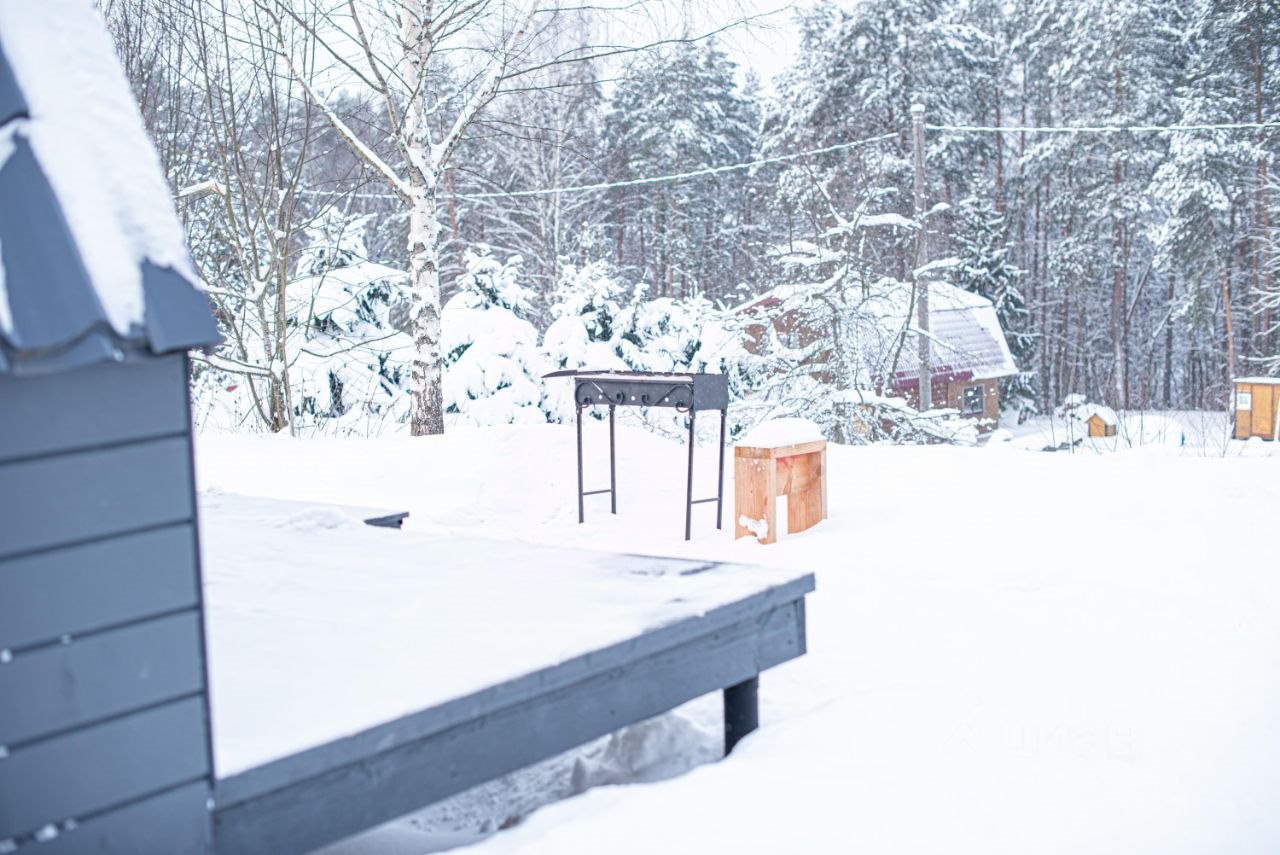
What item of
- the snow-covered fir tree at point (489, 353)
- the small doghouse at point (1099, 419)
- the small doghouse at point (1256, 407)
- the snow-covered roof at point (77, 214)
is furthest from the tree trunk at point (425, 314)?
the small doghouse at point (1256, 407)

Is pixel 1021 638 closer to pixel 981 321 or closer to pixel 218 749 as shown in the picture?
pixel 218 749

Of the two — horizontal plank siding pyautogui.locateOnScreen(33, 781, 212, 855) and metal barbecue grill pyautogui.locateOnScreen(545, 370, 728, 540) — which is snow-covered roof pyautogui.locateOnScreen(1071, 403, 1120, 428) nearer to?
metal barbecue grill pyautogui.locateOnScreen(545, 370, 728, 540)

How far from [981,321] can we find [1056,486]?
1807 cm

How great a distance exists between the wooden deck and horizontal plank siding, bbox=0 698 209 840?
3.3 inches

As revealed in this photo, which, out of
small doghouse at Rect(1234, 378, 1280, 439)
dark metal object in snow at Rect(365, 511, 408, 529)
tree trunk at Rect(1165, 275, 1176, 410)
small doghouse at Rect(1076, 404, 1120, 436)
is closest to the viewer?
dark metal object in snow at Rect(365, 511, 408, 529)

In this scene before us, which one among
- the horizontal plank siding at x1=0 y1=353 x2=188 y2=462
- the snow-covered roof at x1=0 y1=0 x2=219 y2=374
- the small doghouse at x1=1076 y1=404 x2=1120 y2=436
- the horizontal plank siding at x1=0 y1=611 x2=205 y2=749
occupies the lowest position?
the small doghouse at x1=1076 y1=404 x2=1120 y2=436

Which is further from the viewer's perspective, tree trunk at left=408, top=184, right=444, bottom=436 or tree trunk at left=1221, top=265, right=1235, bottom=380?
tree trunk at left=1221, top=265, right=1235, bottom=380

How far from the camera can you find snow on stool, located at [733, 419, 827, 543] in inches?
184

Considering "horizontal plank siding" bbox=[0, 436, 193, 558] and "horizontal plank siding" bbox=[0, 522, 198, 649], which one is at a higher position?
"horizontal plank siding" bbox=[0, 436, 193, 558]

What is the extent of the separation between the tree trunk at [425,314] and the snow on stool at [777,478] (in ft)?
11.6

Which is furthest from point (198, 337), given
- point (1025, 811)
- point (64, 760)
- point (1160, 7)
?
point (1160, 7)

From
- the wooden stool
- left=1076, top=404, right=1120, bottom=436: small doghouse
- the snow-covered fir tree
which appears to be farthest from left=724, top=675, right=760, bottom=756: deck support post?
left=1076, top=404, right=1120, bottom=436: small doghouse

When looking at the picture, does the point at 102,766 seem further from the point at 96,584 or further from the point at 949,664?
the point at 949,664

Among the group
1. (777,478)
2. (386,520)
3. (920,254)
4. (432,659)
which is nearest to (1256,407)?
(920,254)
